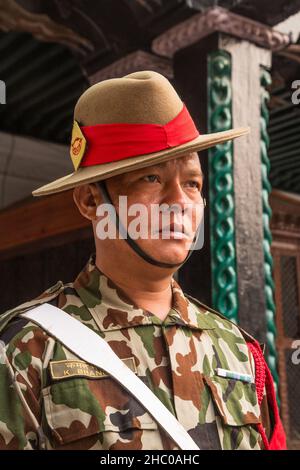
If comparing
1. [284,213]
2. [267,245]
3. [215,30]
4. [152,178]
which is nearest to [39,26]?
[215,30]

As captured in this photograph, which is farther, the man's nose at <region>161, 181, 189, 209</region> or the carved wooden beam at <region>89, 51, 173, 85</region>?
the carved wooden beam at <region>89, 51, 173, 85</region>

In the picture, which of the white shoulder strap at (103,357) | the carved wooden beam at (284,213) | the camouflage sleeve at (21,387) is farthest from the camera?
the carved wooden beam at (284,213)

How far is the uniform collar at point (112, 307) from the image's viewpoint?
161 centimetres

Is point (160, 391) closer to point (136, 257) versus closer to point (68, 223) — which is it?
point (136, 257)

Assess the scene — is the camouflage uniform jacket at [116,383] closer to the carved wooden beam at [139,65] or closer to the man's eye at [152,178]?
the man's eye at [152,178]

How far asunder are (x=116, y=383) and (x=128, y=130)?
0.60 metres

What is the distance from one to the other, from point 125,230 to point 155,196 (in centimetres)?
12

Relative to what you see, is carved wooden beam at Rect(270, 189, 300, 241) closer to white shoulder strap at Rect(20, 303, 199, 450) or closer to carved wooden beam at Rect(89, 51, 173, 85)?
carved wooden beam at Rect(89, 51, 173, 85)

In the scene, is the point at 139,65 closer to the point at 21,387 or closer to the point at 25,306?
the point at 25,306

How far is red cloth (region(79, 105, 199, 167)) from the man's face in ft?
0.16

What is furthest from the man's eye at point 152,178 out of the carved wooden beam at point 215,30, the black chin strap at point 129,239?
the carved wooden beam at point 215,30

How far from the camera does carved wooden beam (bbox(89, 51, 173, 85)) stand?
397cm

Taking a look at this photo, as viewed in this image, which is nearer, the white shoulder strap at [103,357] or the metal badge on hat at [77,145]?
the white shoulder strap at [103,357]

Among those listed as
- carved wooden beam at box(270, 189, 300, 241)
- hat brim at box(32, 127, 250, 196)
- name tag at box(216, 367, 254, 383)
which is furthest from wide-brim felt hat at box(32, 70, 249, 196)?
carved wooden beam at box(270, 189, 300, 241)
